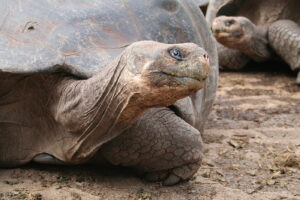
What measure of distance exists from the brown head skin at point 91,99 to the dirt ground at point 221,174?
0.14 m

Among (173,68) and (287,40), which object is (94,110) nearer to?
(173,68)

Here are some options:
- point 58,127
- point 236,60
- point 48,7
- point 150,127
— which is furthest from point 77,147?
point 236,60

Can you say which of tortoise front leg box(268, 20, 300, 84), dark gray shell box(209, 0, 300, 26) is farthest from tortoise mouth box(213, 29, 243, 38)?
dark gray shell box(209, 0, 300, 26)

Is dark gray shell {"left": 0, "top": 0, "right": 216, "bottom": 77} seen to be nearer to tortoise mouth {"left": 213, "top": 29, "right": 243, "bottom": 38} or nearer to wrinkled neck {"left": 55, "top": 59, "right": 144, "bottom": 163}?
wrinkled neck {"left": 55, "top": 59, "right": 144, "bottom": 163}

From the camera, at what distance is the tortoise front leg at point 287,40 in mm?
5469

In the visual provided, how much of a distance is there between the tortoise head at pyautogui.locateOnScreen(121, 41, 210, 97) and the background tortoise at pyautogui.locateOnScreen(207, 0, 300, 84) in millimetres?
3763

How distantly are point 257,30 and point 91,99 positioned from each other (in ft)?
14.0

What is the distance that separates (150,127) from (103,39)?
44cm

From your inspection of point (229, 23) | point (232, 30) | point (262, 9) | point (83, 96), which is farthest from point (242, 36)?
point (83, 96)

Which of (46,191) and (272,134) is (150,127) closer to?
(46,191)

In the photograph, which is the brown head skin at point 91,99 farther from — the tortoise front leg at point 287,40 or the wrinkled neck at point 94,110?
the tortoise front leg at point 287,40

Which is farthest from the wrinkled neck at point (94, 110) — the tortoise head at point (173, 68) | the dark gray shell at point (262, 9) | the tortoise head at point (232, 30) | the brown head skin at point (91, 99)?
the dark gray shell at point (262, 9)

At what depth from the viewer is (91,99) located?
2037 millimetres

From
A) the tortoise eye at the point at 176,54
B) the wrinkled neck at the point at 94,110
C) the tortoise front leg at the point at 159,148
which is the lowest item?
the tortoise front leg at the point at 159,148
